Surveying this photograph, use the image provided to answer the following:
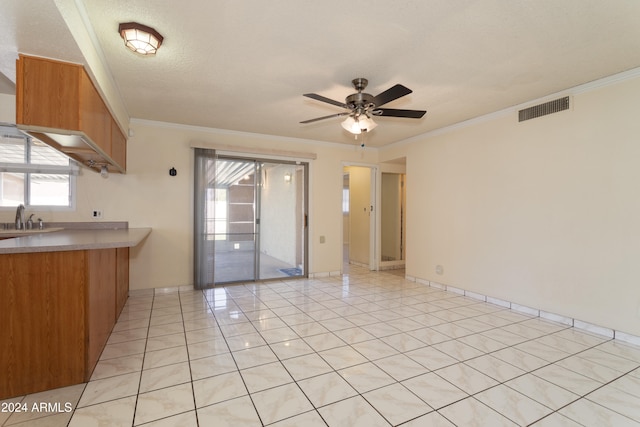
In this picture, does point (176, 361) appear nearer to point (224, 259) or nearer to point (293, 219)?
point (224, 259)

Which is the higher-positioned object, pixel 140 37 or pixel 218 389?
pixel 140 37

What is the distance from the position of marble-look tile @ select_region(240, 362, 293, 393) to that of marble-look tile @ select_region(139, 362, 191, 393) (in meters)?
0.42

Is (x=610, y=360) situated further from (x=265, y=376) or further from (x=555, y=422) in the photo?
(x=265, y=376)

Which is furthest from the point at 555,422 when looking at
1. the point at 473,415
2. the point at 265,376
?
the point at 265,376

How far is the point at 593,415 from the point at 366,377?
1.36m

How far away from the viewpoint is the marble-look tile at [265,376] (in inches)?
81.0

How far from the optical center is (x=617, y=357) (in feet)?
8.20

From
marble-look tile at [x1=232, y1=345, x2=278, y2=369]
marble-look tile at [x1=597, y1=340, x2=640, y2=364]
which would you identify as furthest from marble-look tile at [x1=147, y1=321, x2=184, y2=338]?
marble-look tile at [x1=597, y1=340, x2=640, y2=364]

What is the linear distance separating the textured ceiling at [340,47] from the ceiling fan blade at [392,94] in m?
0.32

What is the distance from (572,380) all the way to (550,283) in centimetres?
148

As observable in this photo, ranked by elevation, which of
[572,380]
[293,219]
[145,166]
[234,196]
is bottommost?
[572,380]

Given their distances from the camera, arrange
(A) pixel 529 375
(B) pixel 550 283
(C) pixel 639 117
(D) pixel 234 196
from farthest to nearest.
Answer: (D) pixel 234 196, (B) pixel 550 283, (C) pixel 639 117, (A) pixel 529 375

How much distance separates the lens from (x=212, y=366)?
2.30 m

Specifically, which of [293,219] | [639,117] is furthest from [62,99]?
[639,117]
